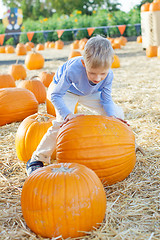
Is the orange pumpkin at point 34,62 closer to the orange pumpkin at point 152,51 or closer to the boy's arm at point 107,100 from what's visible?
the orange pumpkin at point 152,51

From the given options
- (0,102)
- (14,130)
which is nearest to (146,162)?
(14,130)

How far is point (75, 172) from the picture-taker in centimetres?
215

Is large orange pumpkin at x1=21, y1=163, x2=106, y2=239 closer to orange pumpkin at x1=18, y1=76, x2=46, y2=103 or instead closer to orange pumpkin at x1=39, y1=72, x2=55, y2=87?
orange pumpkin at x1=18, y1=76, x2=46, y2=103

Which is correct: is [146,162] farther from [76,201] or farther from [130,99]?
[130,99]

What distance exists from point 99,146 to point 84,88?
0.70 metres

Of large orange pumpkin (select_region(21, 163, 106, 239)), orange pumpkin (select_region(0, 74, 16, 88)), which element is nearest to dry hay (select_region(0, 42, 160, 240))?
large orange pumpkin (select_region(21, 163, 106, 239))

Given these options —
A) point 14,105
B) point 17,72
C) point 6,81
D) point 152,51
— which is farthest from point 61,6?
point 14,105

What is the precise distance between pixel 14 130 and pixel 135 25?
66.0ft

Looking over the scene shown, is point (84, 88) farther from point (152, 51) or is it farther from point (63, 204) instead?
point (152, 51)

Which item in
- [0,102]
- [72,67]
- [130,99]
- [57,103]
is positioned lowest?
[130,99]

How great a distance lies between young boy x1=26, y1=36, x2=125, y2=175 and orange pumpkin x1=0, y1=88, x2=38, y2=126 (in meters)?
1.57

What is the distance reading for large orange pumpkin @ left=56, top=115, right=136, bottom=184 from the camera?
2.58 m

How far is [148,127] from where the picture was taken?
13.7ft

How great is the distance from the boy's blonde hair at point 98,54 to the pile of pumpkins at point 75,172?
1.68ft
